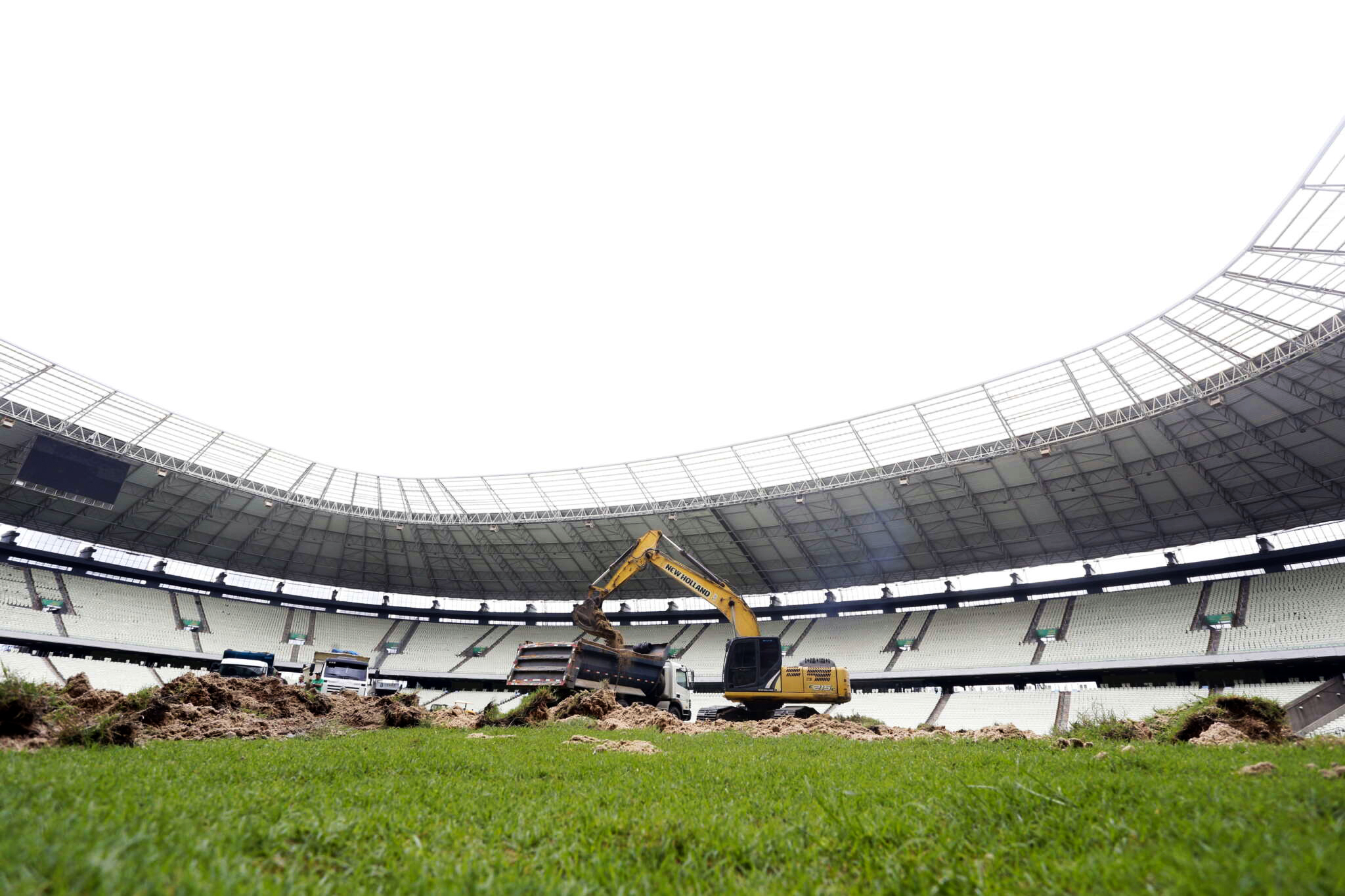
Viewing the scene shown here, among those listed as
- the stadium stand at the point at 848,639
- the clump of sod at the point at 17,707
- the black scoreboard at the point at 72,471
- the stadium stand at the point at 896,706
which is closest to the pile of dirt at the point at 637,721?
the clump of sod at the point at 17,707

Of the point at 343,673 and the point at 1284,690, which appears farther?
the point at 343,673

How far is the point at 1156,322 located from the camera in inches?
903

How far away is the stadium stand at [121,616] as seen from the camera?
123ft

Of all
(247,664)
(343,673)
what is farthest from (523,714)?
(247,664)

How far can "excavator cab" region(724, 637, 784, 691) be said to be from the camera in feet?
73.5

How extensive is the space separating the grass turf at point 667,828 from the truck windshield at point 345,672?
2767 cm

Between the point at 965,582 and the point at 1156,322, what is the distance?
22090 mm

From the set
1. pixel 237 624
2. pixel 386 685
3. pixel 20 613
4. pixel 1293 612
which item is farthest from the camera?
pixel 237 624

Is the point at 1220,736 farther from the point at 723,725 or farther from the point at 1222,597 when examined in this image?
the point at 1222,597

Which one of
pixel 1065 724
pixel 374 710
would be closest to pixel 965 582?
pixel 1065 724

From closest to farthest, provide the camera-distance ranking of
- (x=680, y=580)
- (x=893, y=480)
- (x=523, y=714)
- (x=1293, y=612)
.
Result: (x=523, y=714), (x=680, y=580), (x=1293, y=612), (x=893, y=480)

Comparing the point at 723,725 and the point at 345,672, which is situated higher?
the point at 723,725

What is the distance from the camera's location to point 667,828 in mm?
4051

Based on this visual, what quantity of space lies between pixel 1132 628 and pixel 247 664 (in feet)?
149
